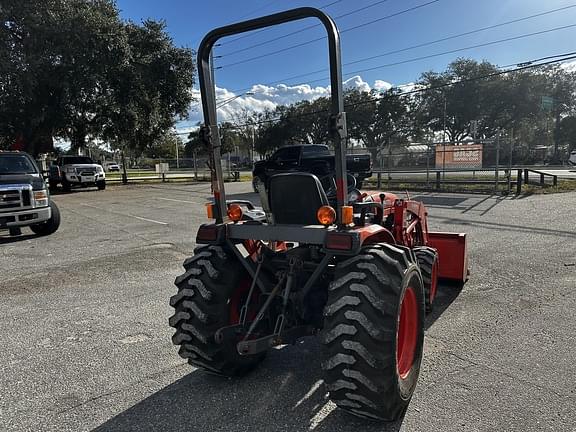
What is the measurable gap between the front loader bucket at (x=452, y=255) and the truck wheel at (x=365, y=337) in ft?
9.94

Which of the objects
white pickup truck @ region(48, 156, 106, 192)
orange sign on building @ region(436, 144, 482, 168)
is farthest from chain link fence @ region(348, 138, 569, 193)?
white pickup truck @ region(48, 156, 106, 192)

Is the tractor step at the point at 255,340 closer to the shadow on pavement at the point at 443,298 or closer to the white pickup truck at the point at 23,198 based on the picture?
the shadow on pavement at the point at 443,298

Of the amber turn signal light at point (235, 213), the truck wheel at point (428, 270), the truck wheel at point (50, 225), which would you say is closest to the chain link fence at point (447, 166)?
the truck wheel at point (50, 225)

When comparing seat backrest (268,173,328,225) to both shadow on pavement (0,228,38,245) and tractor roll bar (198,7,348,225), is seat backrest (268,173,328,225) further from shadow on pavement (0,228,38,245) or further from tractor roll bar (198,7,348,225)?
shadow on pavement (0,228,38,245)

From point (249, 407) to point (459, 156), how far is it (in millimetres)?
17643

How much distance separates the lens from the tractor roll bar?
2.57 metres

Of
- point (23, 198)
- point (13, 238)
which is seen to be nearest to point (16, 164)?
point (23, 198)

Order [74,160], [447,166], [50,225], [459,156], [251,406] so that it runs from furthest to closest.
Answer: [74,160]
[447,166]
[459,156]
[50,225]
[251,406]

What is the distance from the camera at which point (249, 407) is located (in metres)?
2.97

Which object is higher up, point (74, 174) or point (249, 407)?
point (74, 174)

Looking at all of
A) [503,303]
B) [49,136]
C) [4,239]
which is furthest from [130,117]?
[503,303]

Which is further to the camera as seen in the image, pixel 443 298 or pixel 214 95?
pixel 443 298

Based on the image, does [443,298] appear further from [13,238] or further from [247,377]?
[13,238]

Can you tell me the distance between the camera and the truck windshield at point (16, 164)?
33.1 feet
